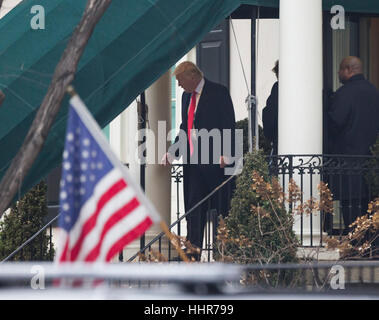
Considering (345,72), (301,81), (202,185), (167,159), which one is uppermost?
(345,72)

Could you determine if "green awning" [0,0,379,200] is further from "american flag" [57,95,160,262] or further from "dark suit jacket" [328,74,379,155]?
"american flag" [57,95,160,262]

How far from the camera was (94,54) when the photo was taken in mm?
9836

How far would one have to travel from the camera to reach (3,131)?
967 centimetres

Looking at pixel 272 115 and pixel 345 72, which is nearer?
pixel 345 72

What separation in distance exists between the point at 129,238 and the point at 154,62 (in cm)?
620

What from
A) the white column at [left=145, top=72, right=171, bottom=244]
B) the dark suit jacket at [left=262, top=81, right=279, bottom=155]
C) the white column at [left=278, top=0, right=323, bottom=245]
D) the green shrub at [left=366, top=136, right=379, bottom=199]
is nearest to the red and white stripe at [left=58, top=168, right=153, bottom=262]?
the white column at [left=278, top=0, right=323, bottom=245]

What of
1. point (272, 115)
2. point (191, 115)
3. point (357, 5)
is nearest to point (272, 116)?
point (272, 115)

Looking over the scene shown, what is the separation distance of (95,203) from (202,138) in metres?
7.08

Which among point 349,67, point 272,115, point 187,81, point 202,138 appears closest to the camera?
point 187,81

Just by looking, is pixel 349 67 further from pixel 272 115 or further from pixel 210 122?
pixel 210 122

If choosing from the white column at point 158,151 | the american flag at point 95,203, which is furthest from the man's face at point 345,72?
the american flag at point 95,203

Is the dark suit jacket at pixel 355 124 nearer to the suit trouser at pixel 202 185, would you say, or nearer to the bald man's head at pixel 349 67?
the bald man's head at pixel 349 67

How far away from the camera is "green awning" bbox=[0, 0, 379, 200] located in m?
9.63

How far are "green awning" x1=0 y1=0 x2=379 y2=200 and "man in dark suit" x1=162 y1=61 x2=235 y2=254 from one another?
0.70 meters
